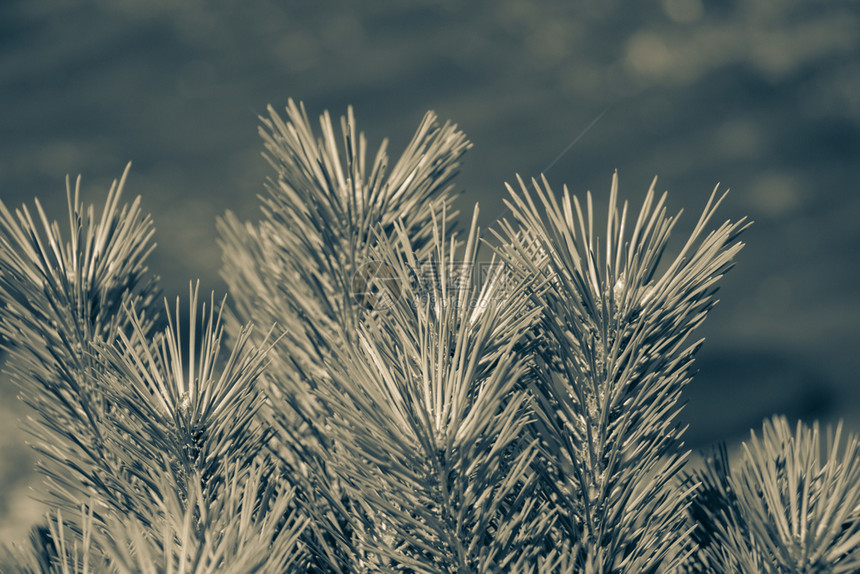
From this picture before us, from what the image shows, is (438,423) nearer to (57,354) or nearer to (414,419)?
(414,419)

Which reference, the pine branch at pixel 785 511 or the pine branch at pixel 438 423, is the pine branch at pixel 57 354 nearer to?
the pine branch at pixel 438 423

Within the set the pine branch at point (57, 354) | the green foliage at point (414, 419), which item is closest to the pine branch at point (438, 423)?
the green foliage at point (414, 419)

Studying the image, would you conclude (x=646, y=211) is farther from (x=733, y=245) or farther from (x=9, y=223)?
(x=9, y=223)

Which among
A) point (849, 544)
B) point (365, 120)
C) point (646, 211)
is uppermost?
point (365, 120)

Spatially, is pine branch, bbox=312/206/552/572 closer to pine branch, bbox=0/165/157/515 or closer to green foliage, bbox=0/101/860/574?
green foliage, bbox=0/101/860/574

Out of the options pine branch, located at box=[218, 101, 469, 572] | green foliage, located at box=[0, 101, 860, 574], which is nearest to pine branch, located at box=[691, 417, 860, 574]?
green foliage, located at box=[0, 101, 860, 574]

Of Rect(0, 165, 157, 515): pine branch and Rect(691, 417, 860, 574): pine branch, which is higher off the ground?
Rect(0, 165, 157, 515): pine branch

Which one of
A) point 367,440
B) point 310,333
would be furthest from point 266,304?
point 367,440

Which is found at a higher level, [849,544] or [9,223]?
[9,223]
